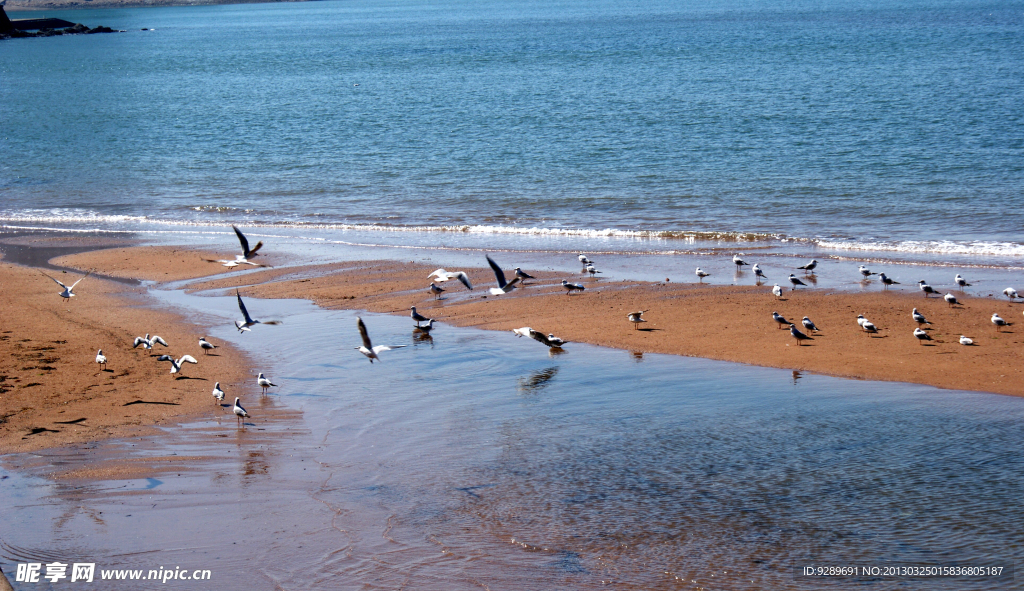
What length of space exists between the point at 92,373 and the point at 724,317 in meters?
10.9

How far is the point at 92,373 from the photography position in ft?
44.8

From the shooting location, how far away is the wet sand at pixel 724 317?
13.3 meters

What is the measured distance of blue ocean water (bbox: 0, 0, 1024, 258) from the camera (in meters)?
26.7

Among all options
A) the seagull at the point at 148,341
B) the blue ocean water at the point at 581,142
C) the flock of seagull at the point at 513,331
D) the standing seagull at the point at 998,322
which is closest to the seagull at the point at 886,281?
the flock of seagull at the point at 513,331

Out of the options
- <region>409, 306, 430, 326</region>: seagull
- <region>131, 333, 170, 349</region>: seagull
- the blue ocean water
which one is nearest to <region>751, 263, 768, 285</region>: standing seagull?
the blue ocean water

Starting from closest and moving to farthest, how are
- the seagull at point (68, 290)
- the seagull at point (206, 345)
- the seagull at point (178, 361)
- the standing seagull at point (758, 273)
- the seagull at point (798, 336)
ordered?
the seagull at point (178, 361) < the seagull at point (798, 336) < the seagull at point (206, 345) < the seagull at point (68, 290) < the standing seagull at point (758, 273)

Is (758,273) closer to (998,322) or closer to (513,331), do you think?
(998,322)

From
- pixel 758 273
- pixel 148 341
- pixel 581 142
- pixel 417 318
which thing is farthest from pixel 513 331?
pixel 581 142

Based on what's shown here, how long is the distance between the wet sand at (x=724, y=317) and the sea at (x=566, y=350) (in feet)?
2.42

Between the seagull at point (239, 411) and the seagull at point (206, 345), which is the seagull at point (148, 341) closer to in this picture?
the seagull at point (206, 345)

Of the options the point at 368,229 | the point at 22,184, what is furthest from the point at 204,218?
the point at 22,184

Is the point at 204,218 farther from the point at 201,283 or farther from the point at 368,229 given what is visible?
the point at 201,283

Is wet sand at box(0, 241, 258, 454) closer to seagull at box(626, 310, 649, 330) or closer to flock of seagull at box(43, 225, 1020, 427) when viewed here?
flock of seagull at box(43, 225, 1020, 427)

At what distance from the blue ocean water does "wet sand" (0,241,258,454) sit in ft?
36.5
